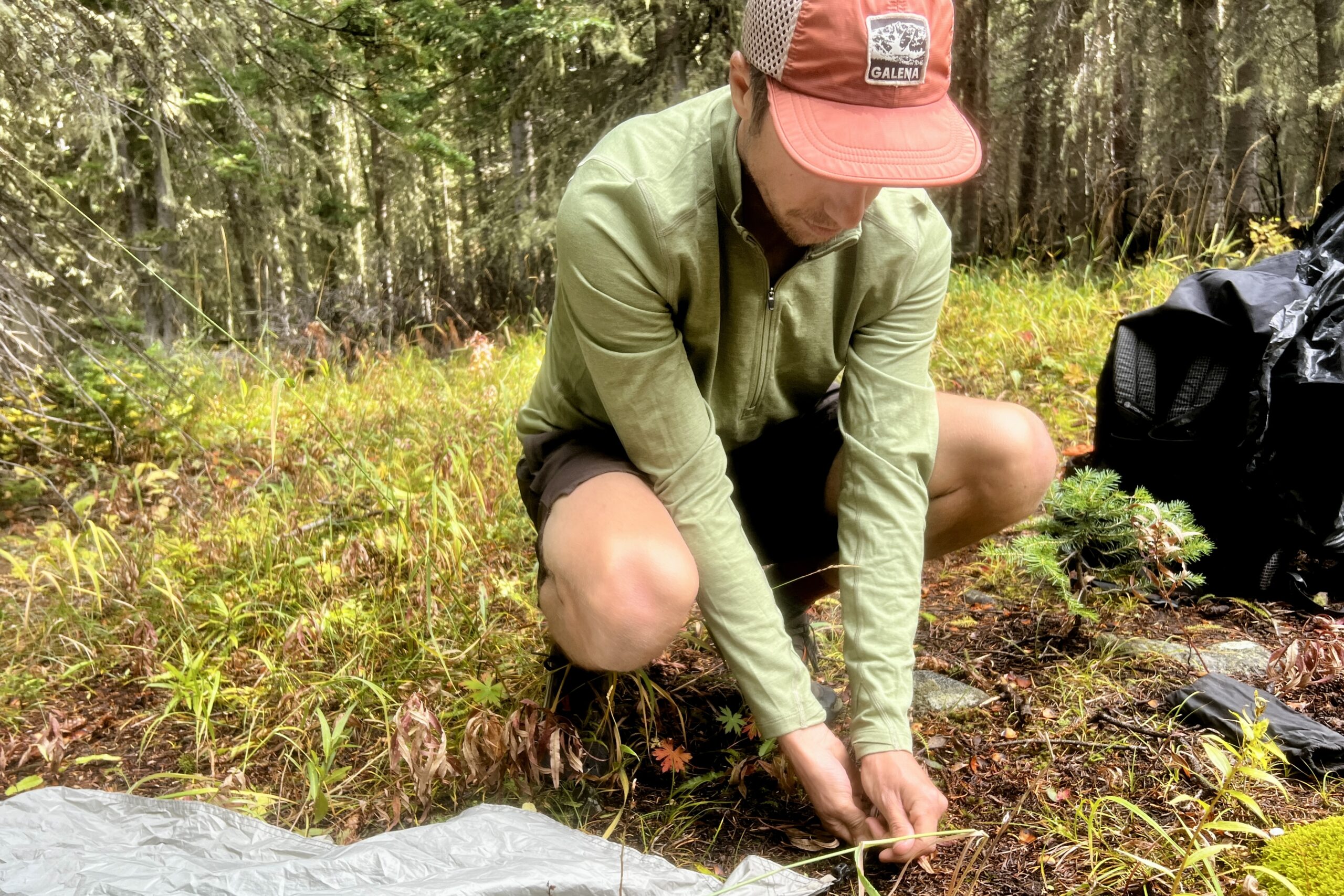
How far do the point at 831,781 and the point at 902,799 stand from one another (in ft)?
0.38

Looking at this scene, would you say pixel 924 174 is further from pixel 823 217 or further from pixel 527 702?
pixel 527 702

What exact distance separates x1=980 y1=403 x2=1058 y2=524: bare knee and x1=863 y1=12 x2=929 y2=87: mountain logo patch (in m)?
0.83

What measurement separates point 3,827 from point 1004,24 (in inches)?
297

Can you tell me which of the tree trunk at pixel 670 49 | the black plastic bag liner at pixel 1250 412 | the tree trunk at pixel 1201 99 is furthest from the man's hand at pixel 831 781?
the tree trunk at pixel 670 49

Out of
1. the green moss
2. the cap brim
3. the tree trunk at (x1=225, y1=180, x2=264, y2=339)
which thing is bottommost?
the tree trunk at (x1=225, y1=180, x2=264, y2=339)

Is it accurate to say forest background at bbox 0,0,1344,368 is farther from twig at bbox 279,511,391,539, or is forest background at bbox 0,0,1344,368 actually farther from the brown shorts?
the brown shorts

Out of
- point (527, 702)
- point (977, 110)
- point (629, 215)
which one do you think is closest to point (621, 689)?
point (527, 702)

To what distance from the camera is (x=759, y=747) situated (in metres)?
2.08

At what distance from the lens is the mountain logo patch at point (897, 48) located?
1.39 meters

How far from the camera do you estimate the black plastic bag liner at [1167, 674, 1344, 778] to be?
5.98ft

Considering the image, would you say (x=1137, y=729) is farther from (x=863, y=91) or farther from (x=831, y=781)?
(x=863, y=91)

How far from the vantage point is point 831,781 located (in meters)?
1.64

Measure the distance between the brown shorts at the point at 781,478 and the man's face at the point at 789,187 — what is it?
531mm

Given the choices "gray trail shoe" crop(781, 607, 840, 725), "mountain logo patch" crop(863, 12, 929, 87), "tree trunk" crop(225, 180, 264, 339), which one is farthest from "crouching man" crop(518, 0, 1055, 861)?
"tree trunk" crop(225, 180, 264, 339)
